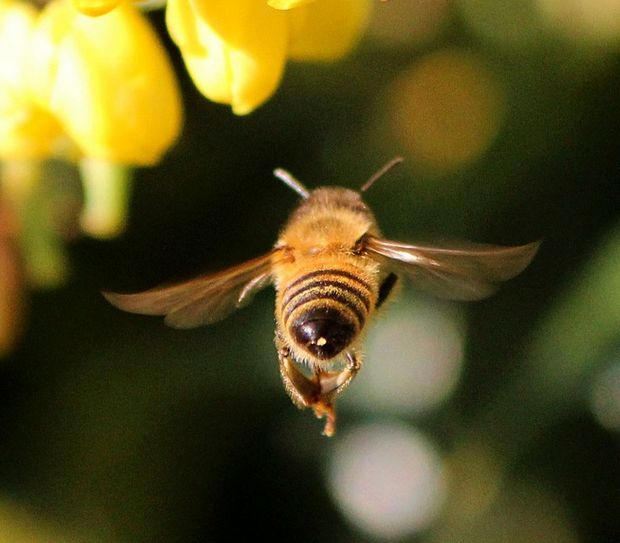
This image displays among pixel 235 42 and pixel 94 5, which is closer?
pixel 94 5

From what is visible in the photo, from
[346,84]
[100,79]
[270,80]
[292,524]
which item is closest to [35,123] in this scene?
[100,79]

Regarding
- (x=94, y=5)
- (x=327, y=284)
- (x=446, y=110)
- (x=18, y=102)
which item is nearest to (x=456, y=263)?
(x=327, y=284)

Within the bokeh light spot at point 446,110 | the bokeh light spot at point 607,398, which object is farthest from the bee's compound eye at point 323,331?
the bokeh light spot at point 446,110

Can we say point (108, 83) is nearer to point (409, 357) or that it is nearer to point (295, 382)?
point (295, 382)

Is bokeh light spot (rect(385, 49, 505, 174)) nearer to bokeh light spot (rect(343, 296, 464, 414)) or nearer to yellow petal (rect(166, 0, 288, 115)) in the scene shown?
bokeh light spot (rect(343, 296, 464, 414))

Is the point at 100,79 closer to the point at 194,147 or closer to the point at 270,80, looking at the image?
the point at 270,80

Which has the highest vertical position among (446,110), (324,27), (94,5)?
(446,110)

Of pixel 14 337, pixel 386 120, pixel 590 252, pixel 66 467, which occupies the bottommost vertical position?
pixel 66 467

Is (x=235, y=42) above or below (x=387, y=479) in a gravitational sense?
above

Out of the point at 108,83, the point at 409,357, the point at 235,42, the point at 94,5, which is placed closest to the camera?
the point at 94,5
